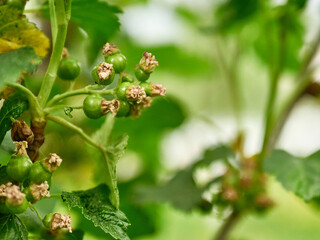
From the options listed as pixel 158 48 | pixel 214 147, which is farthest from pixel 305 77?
pixel 158 48

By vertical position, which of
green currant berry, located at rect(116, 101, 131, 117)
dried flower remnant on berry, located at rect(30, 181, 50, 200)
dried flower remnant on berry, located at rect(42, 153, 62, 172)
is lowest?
dried flower remnant on berry, located at rect(30, 181, 50, 200)

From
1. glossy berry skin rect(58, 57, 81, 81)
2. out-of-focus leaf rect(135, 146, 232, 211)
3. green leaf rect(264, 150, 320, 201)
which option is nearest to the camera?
glossy berry skin rect(58, 57, 81, 81)

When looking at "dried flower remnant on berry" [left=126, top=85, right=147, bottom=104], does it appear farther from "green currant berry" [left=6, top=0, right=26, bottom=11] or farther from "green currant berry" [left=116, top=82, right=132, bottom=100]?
"green currant berry" [left=6, top=0, right=26, bottom=11]

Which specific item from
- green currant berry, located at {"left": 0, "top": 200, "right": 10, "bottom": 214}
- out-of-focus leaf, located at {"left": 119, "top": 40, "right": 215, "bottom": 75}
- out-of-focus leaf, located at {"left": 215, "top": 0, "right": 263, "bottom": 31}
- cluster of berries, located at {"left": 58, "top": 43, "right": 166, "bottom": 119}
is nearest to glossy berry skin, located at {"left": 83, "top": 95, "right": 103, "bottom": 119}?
cluster of berries, located at {"left": 58, "top": 43, "right": 166, "bottom": 119}

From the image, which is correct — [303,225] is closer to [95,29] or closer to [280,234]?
[280,234]

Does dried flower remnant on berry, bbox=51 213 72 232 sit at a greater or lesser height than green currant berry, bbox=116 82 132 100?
lesser

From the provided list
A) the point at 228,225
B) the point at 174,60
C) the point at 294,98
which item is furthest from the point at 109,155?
the point at 174,60

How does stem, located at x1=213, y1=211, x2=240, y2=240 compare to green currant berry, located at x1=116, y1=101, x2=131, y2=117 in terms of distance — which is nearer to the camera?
green currant berry, located at x1=116, y1=101, x2=131, y2=117

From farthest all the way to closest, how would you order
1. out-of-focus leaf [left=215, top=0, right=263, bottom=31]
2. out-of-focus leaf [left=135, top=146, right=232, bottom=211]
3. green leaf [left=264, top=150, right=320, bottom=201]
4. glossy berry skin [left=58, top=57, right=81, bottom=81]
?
out-of-focus leaf [left=215, top=0, right=263, bottom=31] < out-of-focus leaf [left=135, top=146, right=232, bottom=211] < green leaf [left=264, top=150, right=320, bottom=201] < glossy berry skin [left=58, top=57, right=81, bottom=81]
